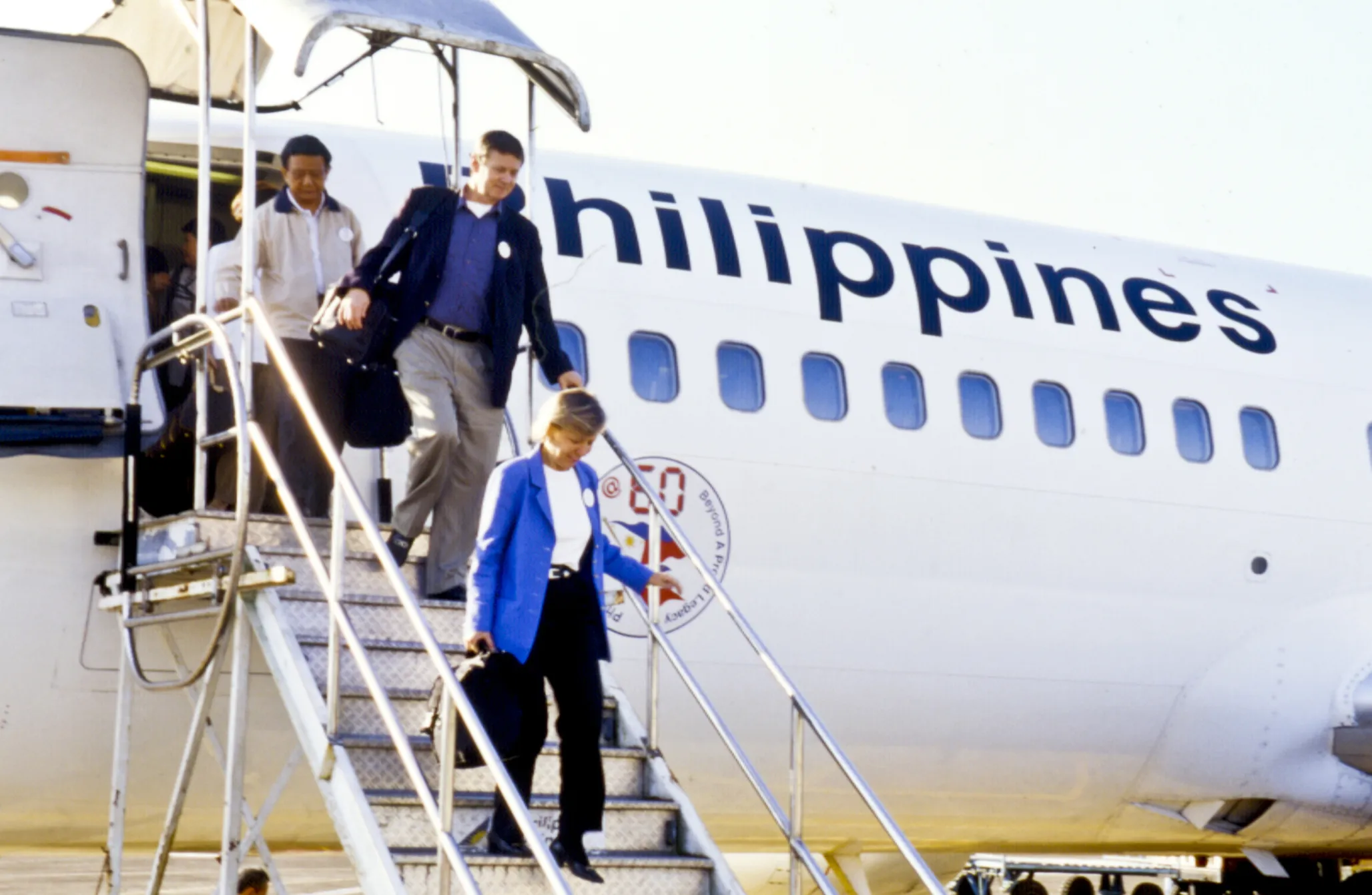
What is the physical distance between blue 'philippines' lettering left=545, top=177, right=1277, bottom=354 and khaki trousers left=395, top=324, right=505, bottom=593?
2.13 metres

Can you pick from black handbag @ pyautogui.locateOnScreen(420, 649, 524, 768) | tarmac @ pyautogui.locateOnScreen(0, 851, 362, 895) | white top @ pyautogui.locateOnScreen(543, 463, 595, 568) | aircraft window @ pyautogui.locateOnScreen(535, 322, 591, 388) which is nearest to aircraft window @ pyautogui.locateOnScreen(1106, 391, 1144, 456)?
aircraft window @ pyautogui.locateOnScreen(535, 322, 591, 388)

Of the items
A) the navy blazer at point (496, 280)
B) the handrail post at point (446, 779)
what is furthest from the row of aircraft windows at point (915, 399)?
the handrail post at point (446, 779)

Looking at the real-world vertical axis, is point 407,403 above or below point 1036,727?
above

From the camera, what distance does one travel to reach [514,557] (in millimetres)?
6289

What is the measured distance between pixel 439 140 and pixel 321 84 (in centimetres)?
91

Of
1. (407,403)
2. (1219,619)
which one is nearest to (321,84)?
(407,403)

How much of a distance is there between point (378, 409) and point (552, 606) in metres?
1.75

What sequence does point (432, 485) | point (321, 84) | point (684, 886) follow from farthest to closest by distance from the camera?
point (321, 84)
point (432, 485)
point (684, 886)

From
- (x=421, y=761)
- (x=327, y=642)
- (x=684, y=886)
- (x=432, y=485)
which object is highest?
(x=432, y=485)

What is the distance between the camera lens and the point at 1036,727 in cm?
1086

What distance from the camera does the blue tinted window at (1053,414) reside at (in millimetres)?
11109

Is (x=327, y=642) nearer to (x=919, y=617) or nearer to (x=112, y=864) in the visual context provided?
(x=112, y=864)

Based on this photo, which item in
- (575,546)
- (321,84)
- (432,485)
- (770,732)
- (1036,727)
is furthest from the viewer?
(1036,727)

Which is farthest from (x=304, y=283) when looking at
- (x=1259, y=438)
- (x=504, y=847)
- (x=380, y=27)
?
(x=1259, y=438)
